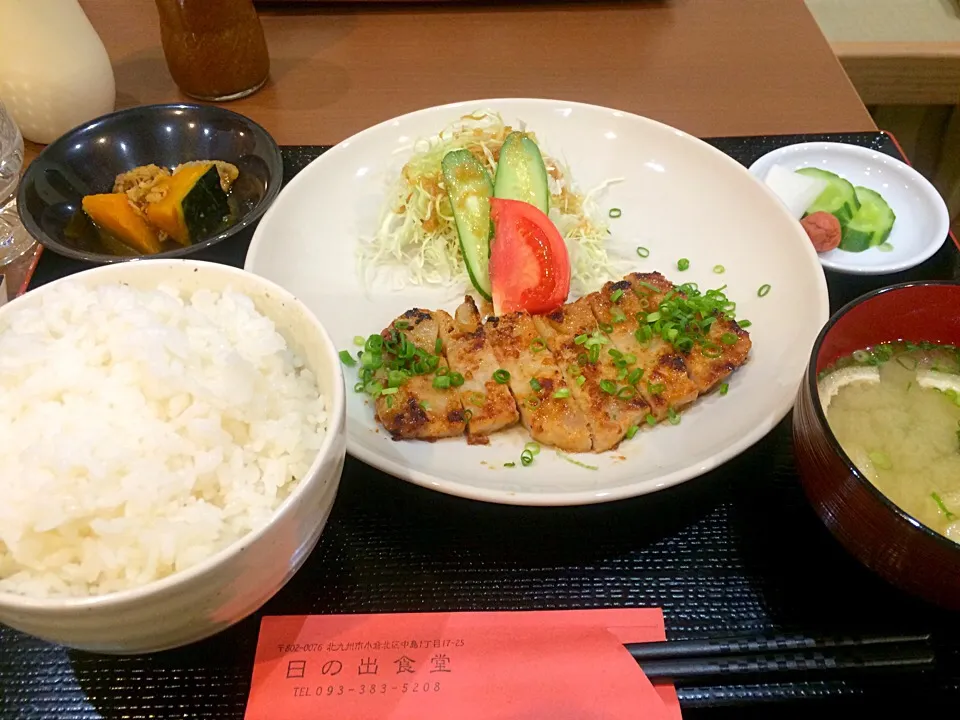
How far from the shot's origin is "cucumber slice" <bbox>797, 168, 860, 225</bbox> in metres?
2.34

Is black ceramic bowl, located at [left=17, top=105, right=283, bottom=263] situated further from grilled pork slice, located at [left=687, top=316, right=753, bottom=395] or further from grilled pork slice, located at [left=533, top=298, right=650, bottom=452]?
grilled pork slice, located at [left=687, top=316, right=753, bottom=395]

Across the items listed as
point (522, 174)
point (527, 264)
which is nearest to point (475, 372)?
point (527, 264)

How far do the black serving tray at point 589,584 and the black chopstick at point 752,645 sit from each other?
3cm

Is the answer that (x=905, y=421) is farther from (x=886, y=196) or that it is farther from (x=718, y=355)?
(x=886, y=196)

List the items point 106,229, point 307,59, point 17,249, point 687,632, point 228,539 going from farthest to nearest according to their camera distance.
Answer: point 307,59, point 17,249, point 106,229, point 687,632, point 228,539

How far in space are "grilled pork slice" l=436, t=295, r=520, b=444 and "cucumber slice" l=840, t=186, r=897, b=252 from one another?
130 centimetres

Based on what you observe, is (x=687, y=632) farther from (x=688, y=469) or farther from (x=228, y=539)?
(x=228, y=539)

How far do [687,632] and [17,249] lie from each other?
2.40 m

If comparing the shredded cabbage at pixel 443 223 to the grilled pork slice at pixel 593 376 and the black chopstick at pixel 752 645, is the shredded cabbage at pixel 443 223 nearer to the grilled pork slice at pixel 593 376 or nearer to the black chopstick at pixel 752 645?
the grilled pork slice at pixel 593 376

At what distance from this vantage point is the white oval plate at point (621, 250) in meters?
1.63

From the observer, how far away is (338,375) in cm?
133

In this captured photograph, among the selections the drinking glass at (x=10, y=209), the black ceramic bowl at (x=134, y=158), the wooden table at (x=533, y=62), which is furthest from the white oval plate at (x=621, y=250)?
the drinking glass at (x=10, y=209)

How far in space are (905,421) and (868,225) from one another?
106cm

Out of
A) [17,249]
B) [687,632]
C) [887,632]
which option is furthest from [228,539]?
[17,249]
